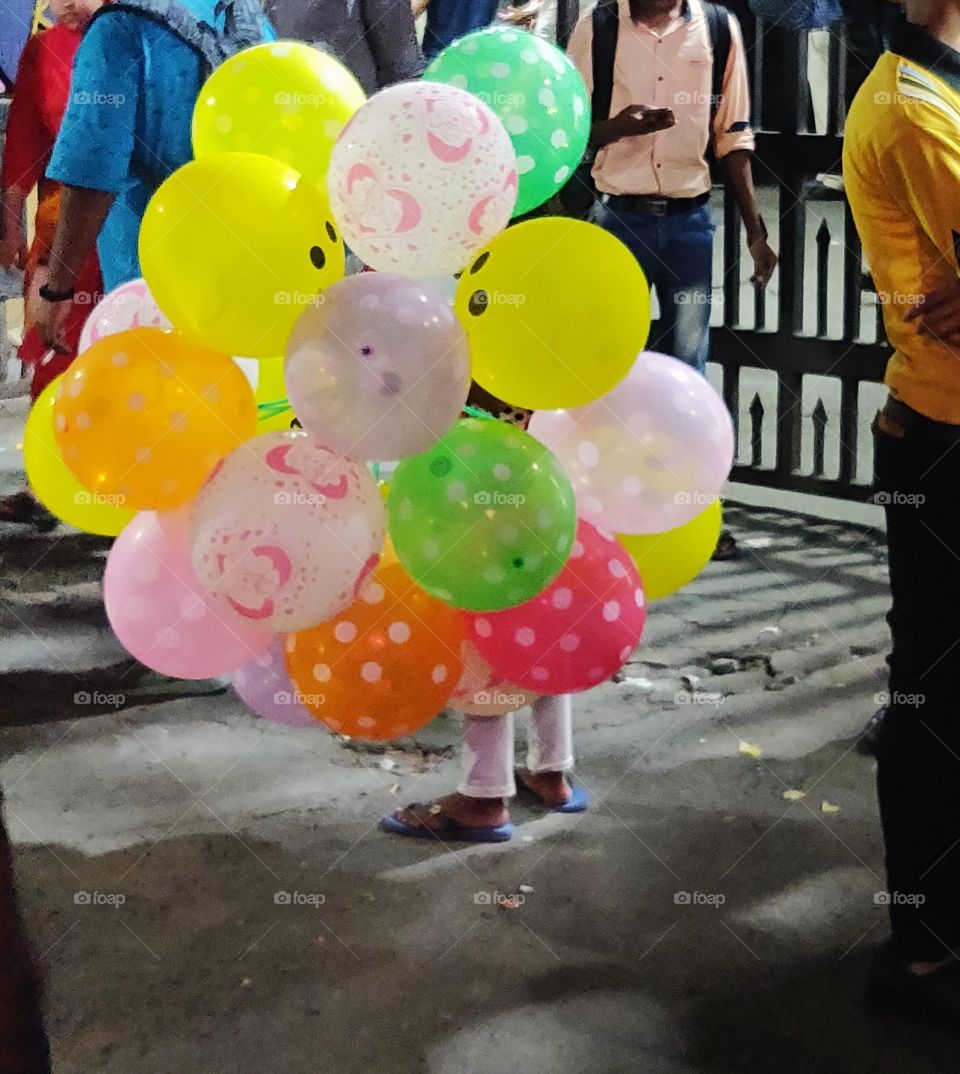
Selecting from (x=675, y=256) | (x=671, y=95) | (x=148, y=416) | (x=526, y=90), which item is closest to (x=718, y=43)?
(x=671, y=95)

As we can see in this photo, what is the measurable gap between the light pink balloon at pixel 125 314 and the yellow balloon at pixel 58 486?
0.40 feet

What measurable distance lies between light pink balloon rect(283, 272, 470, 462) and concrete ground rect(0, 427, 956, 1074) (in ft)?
3.43

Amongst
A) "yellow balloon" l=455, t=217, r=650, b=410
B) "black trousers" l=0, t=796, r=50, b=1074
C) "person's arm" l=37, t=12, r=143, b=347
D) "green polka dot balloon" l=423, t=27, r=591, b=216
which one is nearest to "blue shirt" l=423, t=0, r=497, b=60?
"person's arm" l=37, t=12, r=143, b=347

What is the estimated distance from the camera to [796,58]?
5.00m

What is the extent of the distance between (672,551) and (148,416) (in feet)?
2.77

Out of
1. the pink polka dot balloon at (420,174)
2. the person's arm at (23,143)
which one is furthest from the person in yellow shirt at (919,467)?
the person's arm at (23,143)

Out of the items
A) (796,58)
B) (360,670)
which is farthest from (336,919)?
(796,58)

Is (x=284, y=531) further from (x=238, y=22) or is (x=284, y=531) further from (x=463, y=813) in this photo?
(x=238, y=22)

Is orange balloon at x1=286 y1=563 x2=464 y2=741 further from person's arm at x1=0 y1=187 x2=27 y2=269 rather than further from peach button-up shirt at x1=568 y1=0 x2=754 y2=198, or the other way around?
person's arm at x1=0 y1=187 x2=27 y2=269

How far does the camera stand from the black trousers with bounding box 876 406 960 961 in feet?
6.53

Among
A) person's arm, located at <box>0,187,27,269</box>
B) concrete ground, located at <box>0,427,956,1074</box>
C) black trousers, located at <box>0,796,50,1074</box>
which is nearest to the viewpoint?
black trousers, located at <box>0,796,50,1074</box>

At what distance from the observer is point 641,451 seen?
196 centimetres

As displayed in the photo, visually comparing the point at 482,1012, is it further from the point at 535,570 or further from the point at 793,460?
the point at 793,460

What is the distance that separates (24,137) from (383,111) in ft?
9.73
